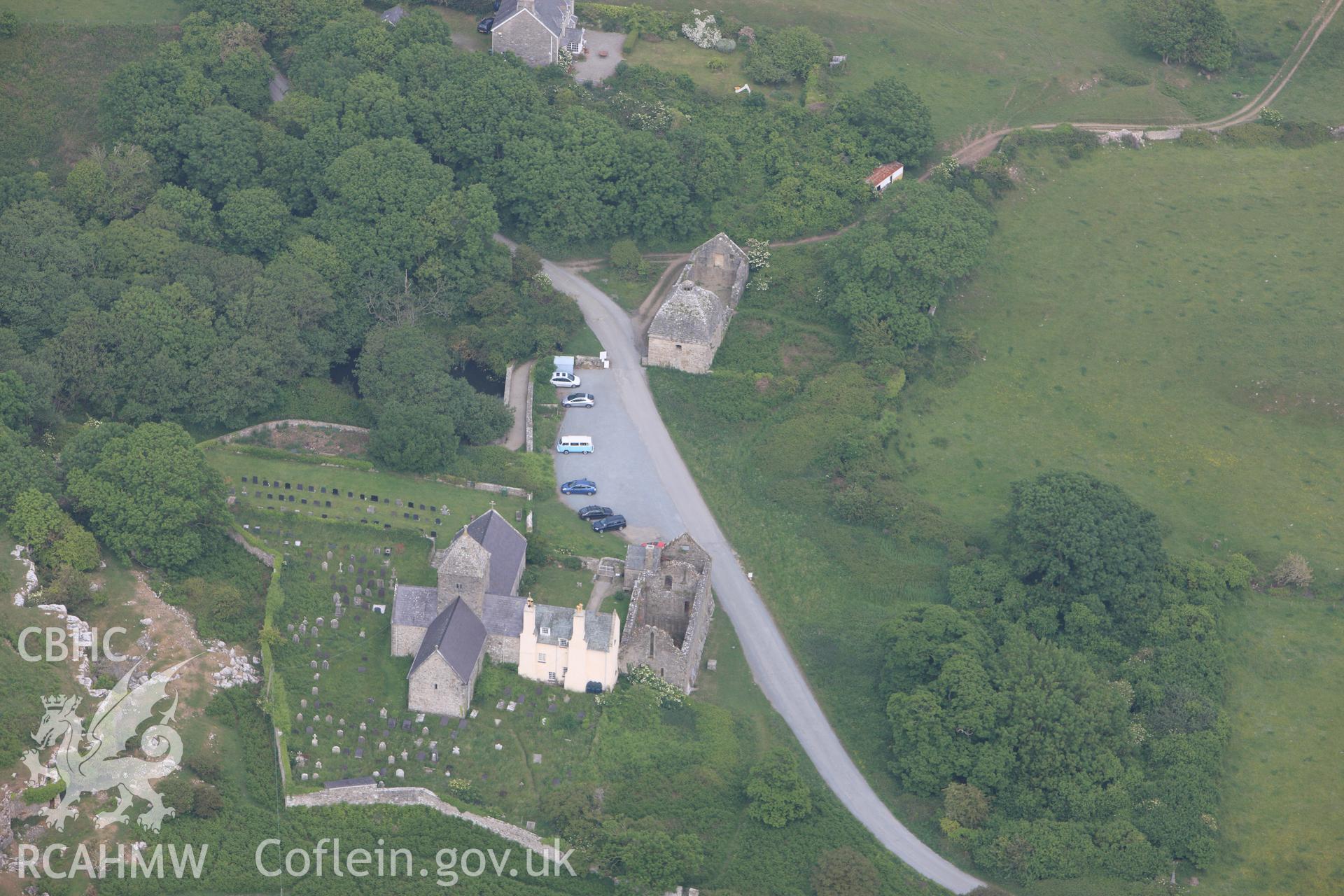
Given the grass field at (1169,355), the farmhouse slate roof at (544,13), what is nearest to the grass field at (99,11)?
the farmhouse slate roof at (544,13)

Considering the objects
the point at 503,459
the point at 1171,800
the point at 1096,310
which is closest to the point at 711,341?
the point at 503,459

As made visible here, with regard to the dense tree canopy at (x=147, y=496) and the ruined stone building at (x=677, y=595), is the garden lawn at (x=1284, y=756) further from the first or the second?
the dense tree canopy at (x=147, y=496)

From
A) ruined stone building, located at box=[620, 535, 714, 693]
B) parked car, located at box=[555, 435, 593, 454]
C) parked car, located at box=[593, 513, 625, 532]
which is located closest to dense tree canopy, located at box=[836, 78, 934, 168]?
parked car, located at box=[555, 435, 593, 454]

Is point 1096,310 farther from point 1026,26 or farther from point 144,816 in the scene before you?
point 144,816

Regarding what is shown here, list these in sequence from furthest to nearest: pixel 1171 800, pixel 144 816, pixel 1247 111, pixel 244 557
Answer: pixel 1247 111
pixel 244 557
pixel 1171 800
pixel 144 816

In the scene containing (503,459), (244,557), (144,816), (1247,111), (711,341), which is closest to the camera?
(144,816)

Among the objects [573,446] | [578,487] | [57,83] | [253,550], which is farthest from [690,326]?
[57,83]

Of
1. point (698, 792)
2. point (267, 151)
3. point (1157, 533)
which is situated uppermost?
point (267, 151)
